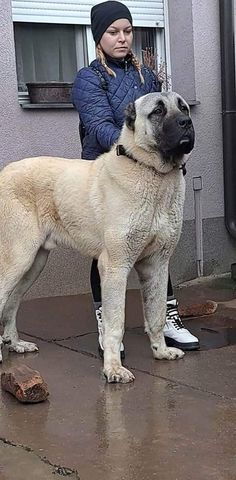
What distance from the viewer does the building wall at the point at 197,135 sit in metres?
6.82

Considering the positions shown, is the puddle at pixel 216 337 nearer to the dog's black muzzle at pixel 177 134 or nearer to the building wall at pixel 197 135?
the building wall at pixel 197 135

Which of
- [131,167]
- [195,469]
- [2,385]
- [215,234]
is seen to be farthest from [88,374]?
[215,234]

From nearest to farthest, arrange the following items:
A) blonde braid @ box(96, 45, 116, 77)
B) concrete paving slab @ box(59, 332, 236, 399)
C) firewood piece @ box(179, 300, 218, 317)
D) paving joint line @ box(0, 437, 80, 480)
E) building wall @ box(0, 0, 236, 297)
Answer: paving joint line @ box(0, 437, 80, 480) → concrete paving slab @ box(59, 332, 236, 399) → blonde braid @ box(96, 45, 116, 77) → firewood piece @ box(179, 300, 218, 317) → building wall @ box(0, 0, 236, 297)

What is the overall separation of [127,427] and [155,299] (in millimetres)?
1242

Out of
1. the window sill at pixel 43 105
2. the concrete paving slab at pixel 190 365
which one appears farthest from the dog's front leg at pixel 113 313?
the window sill at pixel 43 105

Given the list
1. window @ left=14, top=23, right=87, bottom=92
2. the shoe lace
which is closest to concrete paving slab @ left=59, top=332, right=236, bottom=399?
the shoe lace

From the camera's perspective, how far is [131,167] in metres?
4.75

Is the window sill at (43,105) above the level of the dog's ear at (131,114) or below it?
above

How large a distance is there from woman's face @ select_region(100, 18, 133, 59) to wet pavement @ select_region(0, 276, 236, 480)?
6.30 feet

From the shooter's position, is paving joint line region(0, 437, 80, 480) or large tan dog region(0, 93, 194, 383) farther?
large tan dog region(0, 93, 194, 383)

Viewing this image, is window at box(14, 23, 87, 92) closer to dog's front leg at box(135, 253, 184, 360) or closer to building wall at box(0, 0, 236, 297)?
building wall at box(0, 0, 236, 297)

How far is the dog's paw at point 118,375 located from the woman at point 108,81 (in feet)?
1.55

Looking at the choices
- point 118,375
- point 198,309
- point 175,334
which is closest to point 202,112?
point 198,309

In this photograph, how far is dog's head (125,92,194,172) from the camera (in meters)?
4.55
